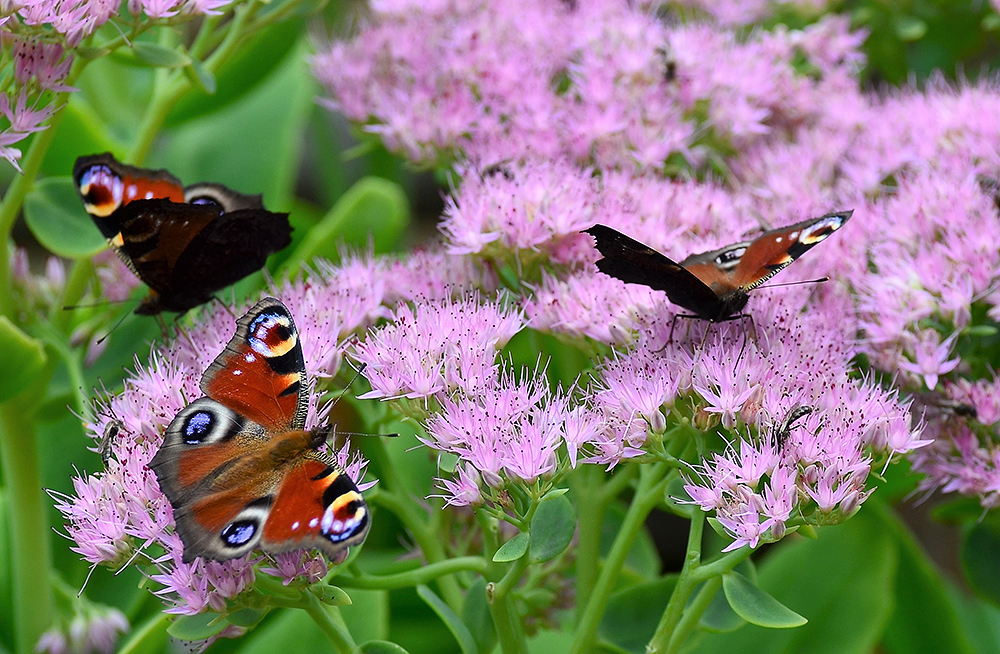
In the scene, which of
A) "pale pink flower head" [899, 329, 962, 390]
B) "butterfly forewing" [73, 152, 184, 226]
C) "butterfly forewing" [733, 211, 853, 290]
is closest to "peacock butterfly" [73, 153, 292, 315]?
"butterfly forewing" [73, 152, 184, 226]

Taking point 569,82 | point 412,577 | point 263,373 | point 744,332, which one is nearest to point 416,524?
point 412,577

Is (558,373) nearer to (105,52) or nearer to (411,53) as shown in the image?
(411,53)

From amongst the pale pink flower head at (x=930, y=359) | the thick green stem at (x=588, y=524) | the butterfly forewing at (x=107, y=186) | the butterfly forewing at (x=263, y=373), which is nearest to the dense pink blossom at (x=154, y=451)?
the butterfly forewing at (x=263, y=373)

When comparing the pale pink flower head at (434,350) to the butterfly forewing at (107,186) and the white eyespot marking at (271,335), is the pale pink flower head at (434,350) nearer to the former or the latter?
the white eyespot marking at (271,335)

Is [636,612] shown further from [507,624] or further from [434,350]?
[434,350]

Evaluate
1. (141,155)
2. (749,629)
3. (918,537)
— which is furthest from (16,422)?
(918,537)

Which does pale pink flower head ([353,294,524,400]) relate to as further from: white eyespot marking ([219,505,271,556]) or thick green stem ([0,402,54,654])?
thick green stem ([0,402,54,654])
